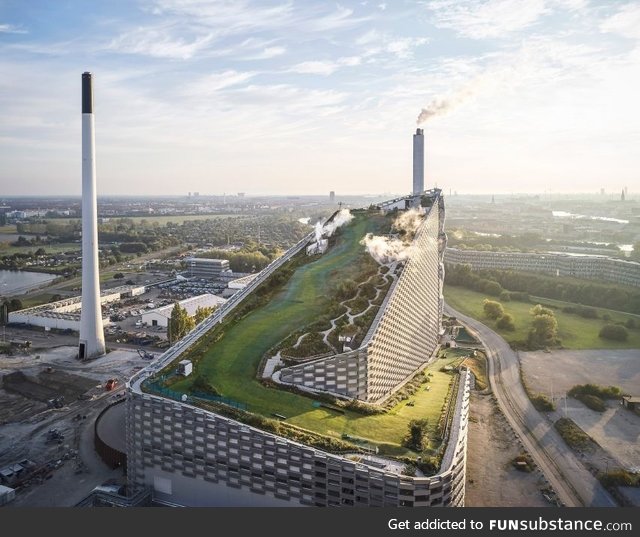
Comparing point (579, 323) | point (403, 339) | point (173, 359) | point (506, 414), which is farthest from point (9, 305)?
point (579, 323)

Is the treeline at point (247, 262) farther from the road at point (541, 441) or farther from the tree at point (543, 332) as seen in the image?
the road at point (541, 441)

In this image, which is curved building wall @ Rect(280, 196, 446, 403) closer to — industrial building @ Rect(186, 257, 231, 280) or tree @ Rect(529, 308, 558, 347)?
tree @ Rect(529, 308, 558, 347)

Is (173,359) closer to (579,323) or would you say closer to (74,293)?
(579,323)

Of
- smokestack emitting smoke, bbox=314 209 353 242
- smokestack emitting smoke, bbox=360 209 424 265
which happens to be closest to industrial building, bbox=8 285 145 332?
smokestack emitting smoke, bbox=314 209 353 242

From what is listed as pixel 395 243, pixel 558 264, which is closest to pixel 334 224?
pixel 395 243

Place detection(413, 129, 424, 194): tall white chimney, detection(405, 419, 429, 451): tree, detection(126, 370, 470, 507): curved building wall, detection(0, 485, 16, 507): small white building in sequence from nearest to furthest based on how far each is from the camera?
detection(126, 370, 470, 507): curved building wall, detection(405, 419, 429, 451): tree, detection(0, 485, 16, 507): small white building, detection(413, 129, 424, 194): tall white chimney

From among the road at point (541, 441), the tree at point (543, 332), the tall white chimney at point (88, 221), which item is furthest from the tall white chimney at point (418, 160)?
the tall white chimney at point (88, 221)
